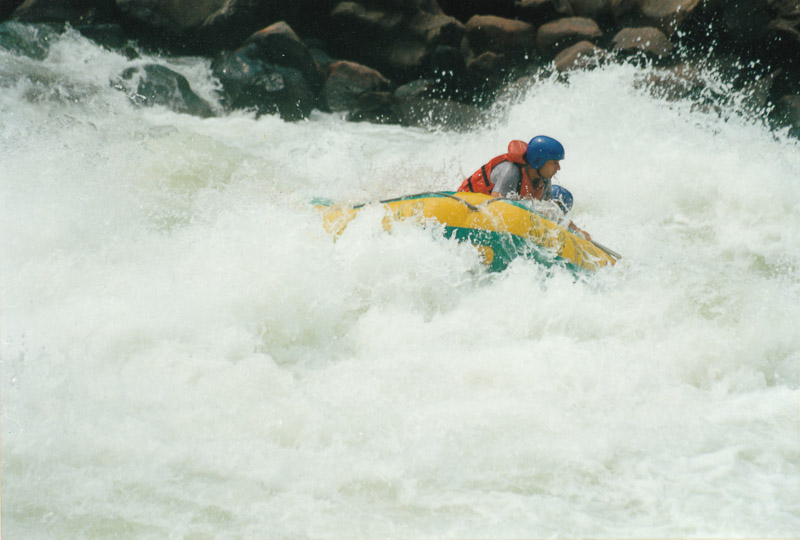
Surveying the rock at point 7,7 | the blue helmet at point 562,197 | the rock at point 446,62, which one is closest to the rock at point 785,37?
the rock at point 446,62

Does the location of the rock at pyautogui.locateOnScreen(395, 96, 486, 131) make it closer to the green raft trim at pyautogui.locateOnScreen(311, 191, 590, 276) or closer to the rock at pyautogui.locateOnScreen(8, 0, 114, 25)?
the rock at pyautogui.locateOnScreen(8, 0, 114, 25)

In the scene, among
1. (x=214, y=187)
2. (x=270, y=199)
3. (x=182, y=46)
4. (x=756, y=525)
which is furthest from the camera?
(x=182, y=46)

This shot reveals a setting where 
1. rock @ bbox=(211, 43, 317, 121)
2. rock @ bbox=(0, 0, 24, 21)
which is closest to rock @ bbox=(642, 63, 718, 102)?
rock @ bbox=(211, 43, 317, 121)

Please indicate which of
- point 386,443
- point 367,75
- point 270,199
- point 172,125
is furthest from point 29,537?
point 367,75

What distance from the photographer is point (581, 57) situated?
10641 millimetres

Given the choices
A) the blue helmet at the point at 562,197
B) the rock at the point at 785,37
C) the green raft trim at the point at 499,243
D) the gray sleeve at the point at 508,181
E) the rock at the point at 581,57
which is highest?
the rock at the point at 785,37

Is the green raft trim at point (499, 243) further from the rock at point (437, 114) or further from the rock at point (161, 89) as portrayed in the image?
the rock at point (161, 89)

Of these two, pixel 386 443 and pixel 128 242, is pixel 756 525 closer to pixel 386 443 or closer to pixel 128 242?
pixel 386 443

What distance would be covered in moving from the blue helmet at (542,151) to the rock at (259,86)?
570cm

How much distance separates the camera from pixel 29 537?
2.12 metres

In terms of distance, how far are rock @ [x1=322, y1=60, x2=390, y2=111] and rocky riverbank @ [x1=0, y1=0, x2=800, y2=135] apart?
0.02 metres

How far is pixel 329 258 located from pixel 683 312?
7.13 feet

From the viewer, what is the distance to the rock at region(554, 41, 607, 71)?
10.5m

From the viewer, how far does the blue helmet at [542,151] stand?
468cm
